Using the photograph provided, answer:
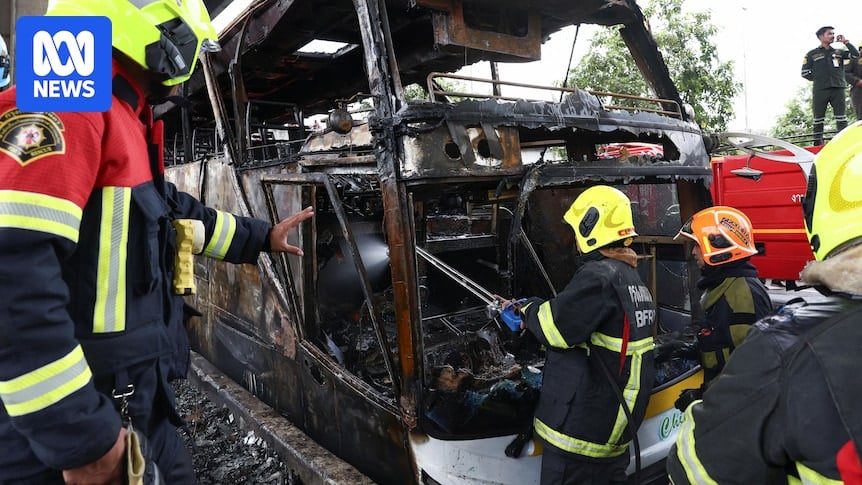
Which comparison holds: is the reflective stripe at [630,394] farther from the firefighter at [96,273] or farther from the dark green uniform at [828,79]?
the dark green uniform at [828,79]

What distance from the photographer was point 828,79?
8.44 metres

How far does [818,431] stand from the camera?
39.1 inches

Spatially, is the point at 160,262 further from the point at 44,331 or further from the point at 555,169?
the point at 555,169

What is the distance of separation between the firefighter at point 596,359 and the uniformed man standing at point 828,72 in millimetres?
7941

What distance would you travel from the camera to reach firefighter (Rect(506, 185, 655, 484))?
95.6 inches

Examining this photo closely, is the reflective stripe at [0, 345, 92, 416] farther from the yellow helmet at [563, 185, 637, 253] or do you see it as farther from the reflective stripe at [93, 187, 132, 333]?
the yellow helmet at [563, 185, 637, 253]

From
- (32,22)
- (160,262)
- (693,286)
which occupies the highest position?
(32,22)

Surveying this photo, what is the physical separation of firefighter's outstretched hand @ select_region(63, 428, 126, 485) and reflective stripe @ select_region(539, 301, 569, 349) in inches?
68.8

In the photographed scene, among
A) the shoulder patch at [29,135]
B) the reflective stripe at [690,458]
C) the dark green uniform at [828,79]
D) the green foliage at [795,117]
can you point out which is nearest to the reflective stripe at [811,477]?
the reflective stripe at [690,458]

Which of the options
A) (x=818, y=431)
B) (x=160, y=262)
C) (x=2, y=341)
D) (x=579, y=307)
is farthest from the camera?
(x=579, y=307)

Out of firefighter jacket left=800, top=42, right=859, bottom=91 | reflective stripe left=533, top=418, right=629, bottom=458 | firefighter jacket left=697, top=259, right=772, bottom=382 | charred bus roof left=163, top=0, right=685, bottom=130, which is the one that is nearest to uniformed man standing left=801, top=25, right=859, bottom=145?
firefighter jacket left=800, top=42, right=859, bottom=91

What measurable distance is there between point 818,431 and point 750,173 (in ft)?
7.76

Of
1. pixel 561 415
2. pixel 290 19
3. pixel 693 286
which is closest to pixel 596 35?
pixel 693 286

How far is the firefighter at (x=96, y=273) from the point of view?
4.07ft
